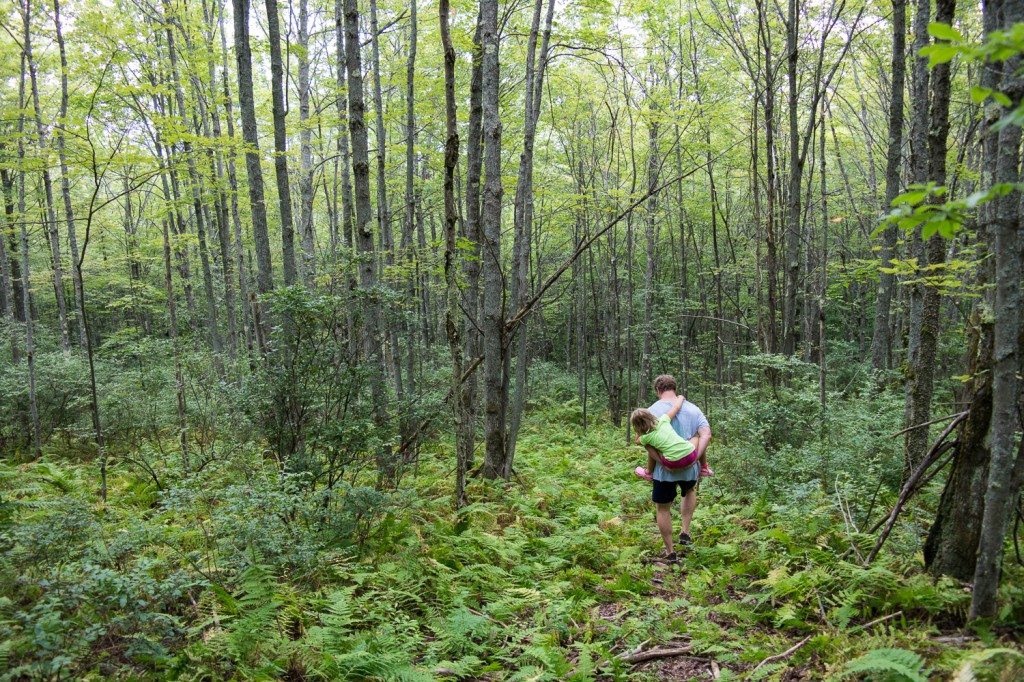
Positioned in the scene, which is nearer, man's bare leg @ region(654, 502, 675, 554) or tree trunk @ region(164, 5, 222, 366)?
man's bare leg @ region(654, 502, 675, 554)

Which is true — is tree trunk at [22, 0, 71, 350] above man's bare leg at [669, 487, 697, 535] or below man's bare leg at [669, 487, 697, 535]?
above

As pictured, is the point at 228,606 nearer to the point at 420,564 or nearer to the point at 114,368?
the point at 420,564

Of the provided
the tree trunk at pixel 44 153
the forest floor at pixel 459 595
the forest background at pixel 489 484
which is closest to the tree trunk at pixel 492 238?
the forest background at pixel 489 484

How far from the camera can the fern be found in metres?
2.70

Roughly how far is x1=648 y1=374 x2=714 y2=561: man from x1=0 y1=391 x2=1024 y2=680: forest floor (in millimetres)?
313

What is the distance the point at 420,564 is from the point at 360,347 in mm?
2784

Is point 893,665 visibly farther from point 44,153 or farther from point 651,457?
point 44,153

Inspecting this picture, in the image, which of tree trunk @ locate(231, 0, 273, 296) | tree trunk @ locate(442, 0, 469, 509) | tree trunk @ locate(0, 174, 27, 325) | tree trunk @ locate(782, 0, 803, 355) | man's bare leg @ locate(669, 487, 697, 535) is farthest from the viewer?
tree trunk @ locate(0, 174, 27, 325)

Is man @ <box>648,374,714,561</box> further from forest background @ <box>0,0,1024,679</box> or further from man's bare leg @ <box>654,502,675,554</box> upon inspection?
forest background @ <box>0,0,1024,679</box>

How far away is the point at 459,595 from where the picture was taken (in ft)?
14.6

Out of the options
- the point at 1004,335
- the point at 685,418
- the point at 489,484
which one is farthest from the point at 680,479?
the point at 1004,335

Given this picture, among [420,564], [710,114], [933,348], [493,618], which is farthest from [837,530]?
[710,114]

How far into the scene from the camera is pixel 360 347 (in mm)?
6570

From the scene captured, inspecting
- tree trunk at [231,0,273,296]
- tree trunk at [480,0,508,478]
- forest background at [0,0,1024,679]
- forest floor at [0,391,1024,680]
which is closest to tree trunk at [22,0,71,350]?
forest background at [0,0,1024,679]
